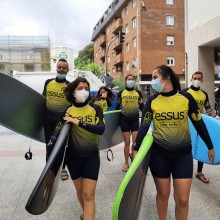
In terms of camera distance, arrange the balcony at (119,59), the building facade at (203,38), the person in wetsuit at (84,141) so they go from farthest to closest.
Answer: the balcony at (119,59)
the building facade at (203,38)
the person in wetsuit at (84,141)

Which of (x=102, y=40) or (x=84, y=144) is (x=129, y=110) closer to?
(x=84, y=144)

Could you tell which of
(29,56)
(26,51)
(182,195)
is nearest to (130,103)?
(182,195)

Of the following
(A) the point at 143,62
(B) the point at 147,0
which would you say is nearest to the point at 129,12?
(B) the point at 147,0

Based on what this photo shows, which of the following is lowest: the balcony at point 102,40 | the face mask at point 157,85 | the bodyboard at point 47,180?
the bodyboard at point 47,180

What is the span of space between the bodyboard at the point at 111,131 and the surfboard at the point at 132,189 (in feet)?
8.54

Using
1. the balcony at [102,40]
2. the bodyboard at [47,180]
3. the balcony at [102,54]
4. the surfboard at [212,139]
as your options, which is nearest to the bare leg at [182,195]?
the bodyboard at [47,180]

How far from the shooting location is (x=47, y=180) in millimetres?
2846

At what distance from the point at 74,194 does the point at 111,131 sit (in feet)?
4.74

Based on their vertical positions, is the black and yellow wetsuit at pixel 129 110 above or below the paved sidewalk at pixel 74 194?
above

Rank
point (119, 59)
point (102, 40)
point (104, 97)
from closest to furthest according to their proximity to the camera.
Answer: point (104, 97) → point (119, 59) → point (102, 40)

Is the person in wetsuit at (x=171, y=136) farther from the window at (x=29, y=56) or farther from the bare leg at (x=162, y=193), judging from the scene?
the window at (x=29, y=56)

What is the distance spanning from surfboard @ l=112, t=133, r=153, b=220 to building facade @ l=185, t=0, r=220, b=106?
11.4 meters

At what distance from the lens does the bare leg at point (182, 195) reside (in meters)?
2.97

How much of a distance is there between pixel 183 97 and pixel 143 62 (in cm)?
3543
